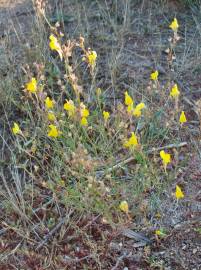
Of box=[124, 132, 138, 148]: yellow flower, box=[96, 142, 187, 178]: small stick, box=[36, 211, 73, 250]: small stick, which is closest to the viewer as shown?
box=[124, 132, 138, 148]: yellow flower

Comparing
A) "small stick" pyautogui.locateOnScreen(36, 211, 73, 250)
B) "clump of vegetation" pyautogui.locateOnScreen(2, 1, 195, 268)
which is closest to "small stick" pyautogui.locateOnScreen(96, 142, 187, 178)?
"clump of vegetation" pyautogui.locateOnScreen(2, 1, 195, 268)

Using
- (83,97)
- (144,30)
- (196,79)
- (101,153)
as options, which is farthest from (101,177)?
(144,30)

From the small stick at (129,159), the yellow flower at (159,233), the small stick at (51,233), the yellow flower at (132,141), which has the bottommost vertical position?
the small stick at (51,233)

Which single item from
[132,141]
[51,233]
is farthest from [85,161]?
[51,233]

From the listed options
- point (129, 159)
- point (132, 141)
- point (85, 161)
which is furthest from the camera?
point (129, 159)

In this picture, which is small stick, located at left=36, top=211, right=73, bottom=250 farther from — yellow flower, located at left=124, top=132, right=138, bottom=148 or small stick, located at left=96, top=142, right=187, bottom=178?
yellow flower, located at left=124, top=132, right=138, bottom=148

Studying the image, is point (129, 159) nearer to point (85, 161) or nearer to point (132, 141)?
point (132, 141)

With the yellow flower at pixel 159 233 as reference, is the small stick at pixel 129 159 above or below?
above

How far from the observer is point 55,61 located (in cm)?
297

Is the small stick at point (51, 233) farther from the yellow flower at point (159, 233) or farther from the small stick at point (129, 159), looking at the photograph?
the yellow flower at point (159, 233)

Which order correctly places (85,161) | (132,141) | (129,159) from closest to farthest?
A: (85,161) → (132,141) → (129,159)

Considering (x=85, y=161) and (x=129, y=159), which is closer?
(x=85, y=161)

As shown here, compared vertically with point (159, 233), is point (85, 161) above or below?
above

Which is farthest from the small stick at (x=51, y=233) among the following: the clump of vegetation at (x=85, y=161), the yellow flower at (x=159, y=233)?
the yellow flower at (x=159, y=233)
